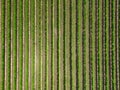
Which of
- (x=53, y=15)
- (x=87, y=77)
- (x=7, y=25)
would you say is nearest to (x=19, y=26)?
(x=7, y=25)

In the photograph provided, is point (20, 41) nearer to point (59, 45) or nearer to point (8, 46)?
point (8, 46)

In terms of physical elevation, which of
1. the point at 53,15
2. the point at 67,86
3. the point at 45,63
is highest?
the point at 53,15

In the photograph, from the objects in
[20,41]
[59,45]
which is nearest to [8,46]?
[20,41]

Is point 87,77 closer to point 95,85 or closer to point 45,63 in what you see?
point 95,85

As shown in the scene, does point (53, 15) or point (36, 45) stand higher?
point (53, 15)

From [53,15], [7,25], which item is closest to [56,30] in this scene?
[53,15]

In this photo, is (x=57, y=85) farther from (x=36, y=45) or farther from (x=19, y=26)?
(x=19, y=26)
